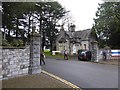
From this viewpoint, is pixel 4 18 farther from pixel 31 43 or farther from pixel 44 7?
pixel 44 7

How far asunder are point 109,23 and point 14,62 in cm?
3695

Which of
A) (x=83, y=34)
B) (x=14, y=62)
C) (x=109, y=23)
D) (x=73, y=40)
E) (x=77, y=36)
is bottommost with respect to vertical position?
(x=14, y=62)

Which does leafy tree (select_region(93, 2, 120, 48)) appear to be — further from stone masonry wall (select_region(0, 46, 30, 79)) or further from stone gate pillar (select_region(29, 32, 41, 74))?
stone masonry wall (select_region(0, 46, 30, 79))

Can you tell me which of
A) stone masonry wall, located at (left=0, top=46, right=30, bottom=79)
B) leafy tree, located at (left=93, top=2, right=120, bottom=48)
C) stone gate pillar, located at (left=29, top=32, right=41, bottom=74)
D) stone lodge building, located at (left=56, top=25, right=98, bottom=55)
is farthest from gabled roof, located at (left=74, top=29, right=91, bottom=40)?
stone masonry wall, located at (left=0, top=46, right=30, bottom=79)

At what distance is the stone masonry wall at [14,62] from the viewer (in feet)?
44.1

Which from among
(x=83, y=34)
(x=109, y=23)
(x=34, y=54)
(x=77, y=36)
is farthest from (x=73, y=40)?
(x=34, y=54)

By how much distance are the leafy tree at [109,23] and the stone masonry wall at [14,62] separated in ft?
110

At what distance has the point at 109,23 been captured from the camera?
161 ft

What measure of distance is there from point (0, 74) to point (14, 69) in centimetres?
127

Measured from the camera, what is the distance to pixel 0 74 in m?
13.1

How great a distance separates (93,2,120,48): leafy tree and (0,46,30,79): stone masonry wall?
33.4 meters

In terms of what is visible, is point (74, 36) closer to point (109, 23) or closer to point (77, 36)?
point (77, 36)

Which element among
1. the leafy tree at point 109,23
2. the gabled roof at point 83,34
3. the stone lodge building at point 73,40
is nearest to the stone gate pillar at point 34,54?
the leafy tree at point 109,23

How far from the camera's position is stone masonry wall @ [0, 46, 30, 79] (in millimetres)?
13453
